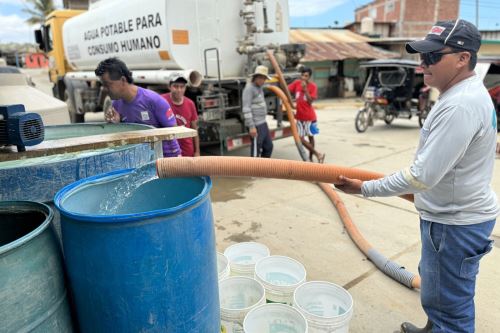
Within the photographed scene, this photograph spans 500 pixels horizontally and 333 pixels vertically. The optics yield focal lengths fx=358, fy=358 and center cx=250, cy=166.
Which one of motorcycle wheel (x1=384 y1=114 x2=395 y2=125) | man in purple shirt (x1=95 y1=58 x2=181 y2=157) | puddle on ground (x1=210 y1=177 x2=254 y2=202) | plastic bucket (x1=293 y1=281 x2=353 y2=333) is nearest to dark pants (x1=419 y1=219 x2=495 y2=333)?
plastic bucket (x1=293 y1=281 x2=353 y2=333)

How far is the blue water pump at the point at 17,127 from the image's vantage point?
Answer: 1597 millimetres

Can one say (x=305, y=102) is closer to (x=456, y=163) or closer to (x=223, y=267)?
(x=223, y=267)

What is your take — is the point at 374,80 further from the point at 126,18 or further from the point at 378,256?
the point at 378,256

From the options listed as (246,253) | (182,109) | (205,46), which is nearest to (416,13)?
(205,46)

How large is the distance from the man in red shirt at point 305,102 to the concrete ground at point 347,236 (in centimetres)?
71

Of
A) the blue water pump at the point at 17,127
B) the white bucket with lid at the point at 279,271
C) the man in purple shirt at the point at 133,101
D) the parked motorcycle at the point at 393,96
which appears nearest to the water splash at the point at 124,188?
the blue water pump at the point at 17,127

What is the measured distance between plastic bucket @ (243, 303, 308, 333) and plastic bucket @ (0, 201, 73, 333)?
0.90m

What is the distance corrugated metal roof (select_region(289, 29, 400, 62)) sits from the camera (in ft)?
55.9

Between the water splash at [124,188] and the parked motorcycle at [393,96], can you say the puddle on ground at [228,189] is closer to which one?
the water splash at [124,188]

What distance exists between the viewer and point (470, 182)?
5.58 feet

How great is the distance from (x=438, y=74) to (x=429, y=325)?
57.1 inches

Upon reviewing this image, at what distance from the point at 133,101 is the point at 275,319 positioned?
2227mm

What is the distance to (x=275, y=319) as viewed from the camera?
1.94 m

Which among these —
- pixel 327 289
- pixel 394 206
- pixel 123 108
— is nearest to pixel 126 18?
pixel 123 108
